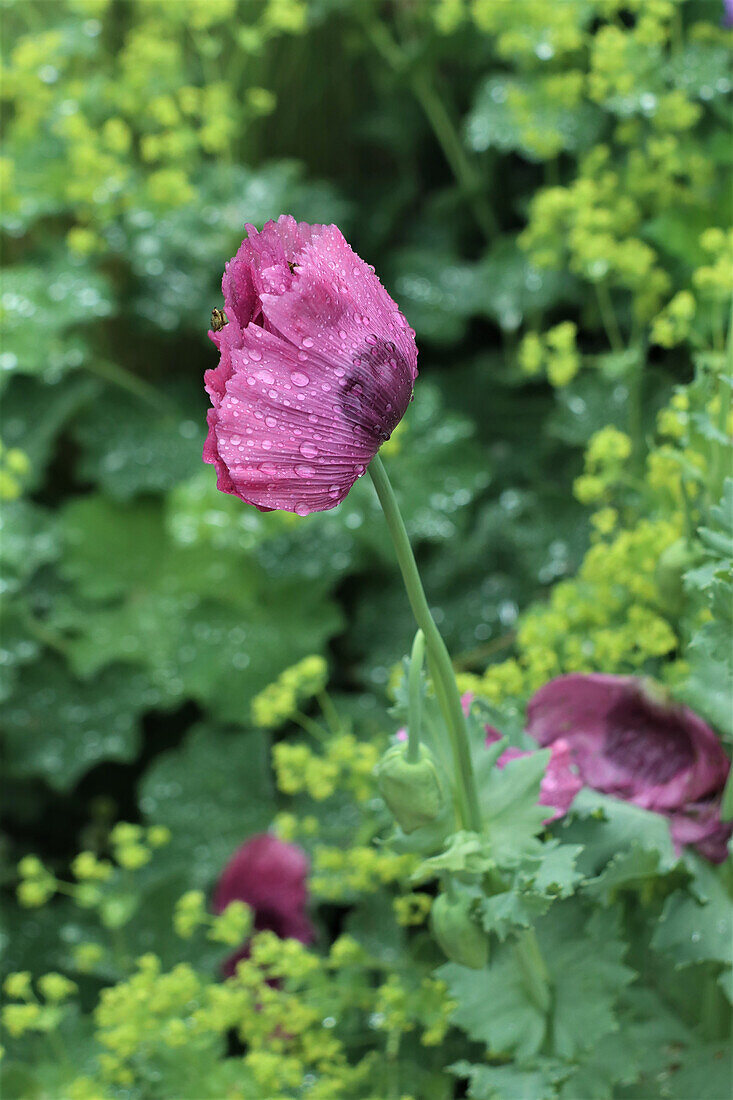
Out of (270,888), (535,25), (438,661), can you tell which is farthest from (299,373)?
(535,25)

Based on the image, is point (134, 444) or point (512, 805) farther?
point (134, 444)

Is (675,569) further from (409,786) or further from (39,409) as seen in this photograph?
(39,409)

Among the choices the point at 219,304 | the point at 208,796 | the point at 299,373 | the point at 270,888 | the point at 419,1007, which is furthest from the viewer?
the point at 219,304

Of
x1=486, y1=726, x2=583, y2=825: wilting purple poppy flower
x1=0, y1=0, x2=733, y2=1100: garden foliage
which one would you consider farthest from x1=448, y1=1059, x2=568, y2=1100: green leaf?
x1=486, y1=726, x2=583, y2=825: wilting purple poppy flower

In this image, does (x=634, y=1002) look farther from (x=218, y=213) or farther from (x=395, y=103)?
(x=395, y=103)

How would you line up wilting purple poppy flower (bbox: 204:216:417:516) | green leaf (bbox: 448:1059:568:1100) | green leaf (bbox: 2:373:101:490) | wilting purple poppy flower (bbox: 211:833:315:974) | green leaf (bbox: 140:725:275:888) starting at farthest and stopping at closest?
1. green leaf (bbox: 2:373:101:490)
2. green leaf (bbox: 140:725:275:888)
3. wilting purple poppy flower (bbox: 211:833:315:974)
4. green leaf (bbox: 448:1059:568:1100)
5. wilting purple poppy flower (bbox: 204:216:417:516)

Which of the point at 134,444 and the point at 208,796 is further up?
the point at 134,444

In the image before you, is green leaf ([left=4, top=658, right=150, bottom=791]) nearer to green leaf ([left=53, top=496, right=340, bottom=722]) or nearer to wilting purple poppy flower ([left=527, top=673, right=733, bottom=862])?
green leaf ([left=53, top=496, right=340, bottom=722])
